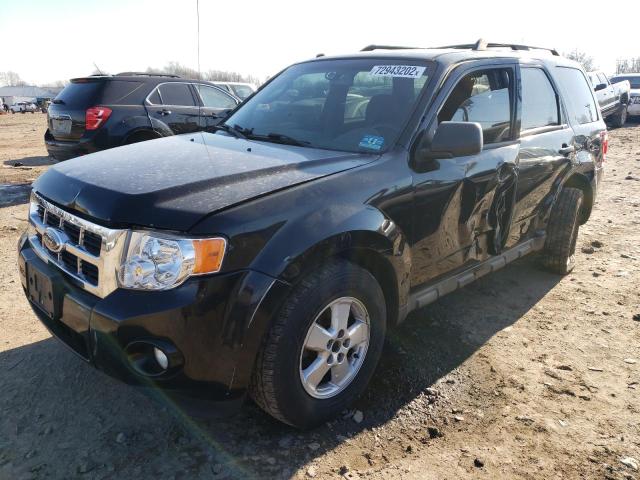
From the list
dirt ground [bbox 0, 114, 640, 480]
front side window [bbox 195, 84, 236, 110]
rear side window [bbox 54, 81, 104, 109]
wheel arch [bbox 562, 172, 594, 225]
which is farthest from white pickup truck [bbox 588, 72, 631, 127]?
dirt ground [bbox 0, 114, 640, 480]

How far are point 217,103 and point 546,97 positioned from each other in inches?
246

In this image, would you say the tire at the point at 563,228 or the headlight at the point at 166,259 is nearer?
the headlight at the point at 166,259

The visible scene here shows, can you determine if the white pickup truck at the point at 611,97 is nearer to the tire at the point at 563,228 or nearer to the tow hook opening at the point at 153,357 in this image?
the tire at the point at 563,228

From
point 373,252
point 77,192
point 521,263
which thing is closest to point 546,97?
point 521,263

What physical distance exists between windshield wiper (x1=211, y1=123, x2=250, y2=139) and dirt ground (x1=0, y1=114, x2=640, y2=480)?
→ 1.69m

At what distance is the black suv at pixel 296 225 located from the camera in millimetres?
2021

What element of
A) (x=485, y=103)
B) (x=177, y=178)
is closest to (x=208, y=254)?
(x=177, y=178)

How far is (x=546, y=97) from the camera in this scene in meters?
4.06

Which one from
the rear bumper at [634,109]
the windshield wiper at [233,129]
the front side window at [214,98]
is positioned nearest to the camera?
the windshield wiper at [233,129]

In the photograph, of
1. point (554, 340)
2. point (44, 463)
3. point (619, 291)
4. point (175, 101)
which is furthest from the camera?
point (175, 101)

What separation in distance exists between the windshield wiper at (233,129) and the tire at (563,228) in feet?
8.98

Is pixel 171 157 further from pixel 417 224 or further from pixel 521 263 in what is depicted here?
pixel 521 263

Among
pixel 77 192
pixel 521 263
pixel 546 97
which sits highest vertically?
pixel 546 97

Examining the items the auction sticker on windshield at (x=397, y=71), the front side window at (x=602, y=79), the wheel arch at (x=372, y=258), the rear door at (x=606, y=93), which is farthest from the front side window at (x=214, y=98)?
the front side window at (x=602, y=79)
